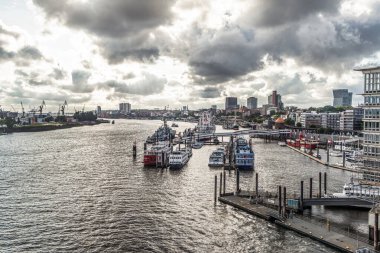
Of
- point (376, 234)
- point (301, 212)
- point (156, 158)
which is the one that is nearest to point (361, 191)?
point (301, 212)

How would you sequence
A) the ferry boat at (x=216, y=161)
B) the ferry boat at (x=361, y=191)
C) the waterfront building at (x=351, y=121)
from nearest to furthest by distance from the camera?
the ferry boat at (x=361, y=191)
the ferry boat at (x=216, y=161)
the waterfront building at (x=351, y=121)

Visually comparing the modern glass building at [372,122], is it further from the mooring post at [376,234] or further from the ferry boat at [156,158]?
the ferry boat at [156,158]

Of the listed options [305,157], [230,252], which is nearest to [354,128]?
[305,157]

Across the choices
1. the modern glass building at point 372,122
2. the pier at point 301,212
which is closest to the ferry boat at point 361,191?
the pier at point 301,212

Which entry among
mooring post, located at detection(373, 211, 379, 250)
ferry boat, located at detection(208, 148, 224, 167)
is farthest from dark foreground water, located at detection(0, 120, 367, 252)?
mooring post, located at detection(373, 211, 379, 250)

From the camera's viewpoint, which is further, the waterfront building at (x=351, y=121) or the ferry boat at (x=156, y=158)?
the waterfront building at (x=351, y=121)

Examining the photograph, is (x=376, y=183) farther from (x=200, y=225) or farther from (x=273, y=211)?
(x=200, y=225)
